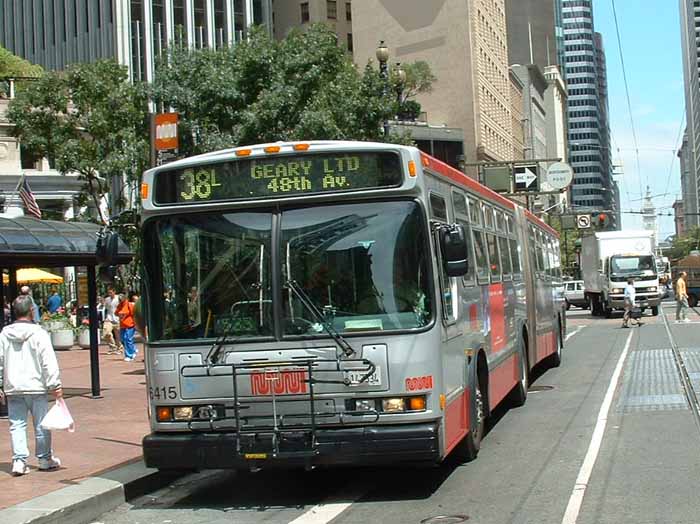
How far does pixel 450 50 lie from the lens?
74.8 m

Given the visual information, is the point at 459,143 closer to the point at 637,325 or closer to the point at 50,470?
the point at 637,325

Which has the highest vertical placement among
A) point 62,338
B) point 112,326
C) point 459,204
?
point 459,204

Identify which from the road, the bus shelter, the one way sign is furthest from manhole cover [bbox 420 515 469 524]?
the one way sign

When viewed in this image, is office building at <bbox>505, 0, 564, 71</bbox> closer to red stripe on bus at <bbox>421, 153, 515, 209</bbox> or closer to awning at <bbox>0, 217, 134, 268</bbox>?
awning at <bbox>0, 217, 134, 268</bbox>

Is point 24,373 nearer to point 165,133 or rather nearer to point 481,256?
point 165,133

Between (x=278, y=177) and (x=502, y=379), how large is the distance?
4.98m

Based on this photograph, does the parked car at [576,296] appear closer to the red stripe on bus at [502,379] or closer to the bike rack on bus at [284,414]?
the red stripe on bus at [502,379]

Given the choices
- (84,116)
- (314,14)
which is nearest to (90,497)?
(84,116)

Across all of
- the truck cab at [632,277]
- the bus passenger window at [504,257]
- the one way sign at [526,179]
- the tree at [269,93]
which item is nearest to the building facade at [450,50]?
the truck cab at [632,277]

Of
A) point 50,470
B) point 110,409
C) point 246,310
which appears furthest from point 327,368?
point 110,409

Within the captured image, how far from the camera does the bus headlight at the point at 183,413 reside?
27.7 ft

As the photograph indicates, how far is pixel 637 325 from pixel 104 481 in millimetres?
28997

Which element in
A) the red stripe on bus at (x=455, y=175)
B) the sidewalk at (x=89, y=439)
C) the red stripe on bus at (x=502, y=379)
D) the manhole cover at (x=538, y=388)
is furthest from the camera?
the manhole cover at (x=538, y=388)

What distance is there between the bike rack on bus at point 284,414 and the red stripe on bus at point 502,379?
3.43 meters
